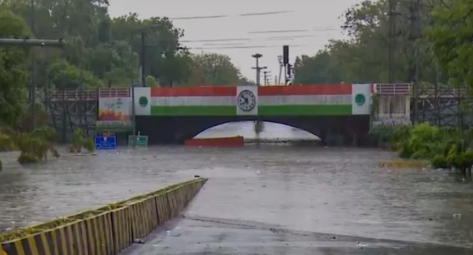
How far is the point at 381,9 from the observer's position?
98.8 m

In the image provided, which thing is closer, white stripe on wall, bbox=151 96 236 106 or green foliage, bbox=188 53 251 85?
white stripe on wall, bbox=151 96 236 106

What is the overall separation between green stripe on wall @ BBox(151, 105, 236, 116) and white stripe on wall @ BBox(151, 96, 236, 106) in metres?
0.28

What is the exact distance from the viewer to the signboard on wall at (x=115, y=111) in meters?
86.8

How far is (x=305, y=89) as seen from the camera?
277ft

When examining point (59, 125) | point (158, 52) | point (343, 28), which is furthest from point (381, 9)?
point (158, 52)

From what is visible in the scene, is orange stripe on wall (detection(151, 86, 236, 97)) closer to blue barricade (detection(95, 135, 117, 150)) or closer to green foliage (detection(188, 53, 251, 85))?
blue barricade (detection(95, 135, 117, 150))

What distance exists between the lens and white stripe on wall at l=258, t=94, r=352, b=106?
83062 mm

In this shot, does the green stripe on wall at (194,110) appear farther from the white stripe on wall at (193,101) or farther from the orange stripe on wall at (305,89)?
the orange stripe on wall at (305,89)

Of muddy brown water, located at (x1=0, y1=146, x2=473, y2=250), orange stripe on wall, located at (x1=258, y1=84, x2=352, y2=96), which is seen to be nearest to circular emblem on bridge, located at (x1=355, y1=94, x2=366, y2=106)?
orange stripe on wall, located at (x1=258, y1=84, x2=352, y2=96)

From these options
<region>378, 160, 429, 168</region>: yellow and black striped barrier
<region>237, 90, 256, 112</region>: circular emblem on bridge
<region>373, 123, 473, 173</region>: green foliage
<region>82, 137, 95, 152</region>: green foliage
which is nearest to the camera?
<region>373, 123, 473, 173</region>: green foliage

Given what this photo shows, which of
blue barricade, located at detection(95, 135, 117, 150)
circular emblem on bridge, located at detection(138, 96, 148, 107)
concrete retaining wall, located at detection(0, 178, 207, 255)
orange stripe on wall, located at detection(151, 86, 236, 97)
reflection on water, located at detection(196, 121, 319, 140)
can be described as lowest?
reflection on water, located at detection(196, 121, 319, 140)

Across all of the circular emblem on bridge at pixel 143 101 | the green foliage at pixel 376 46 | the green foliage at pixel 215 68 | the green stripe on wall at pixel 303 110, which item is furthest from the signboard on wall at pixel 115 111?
the green foliage at pixel 215 68

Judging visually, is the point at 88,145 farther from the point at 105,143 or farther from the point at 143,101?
A: the point at 143,101

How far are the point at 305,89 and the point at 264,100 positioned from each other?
12.6 feet
